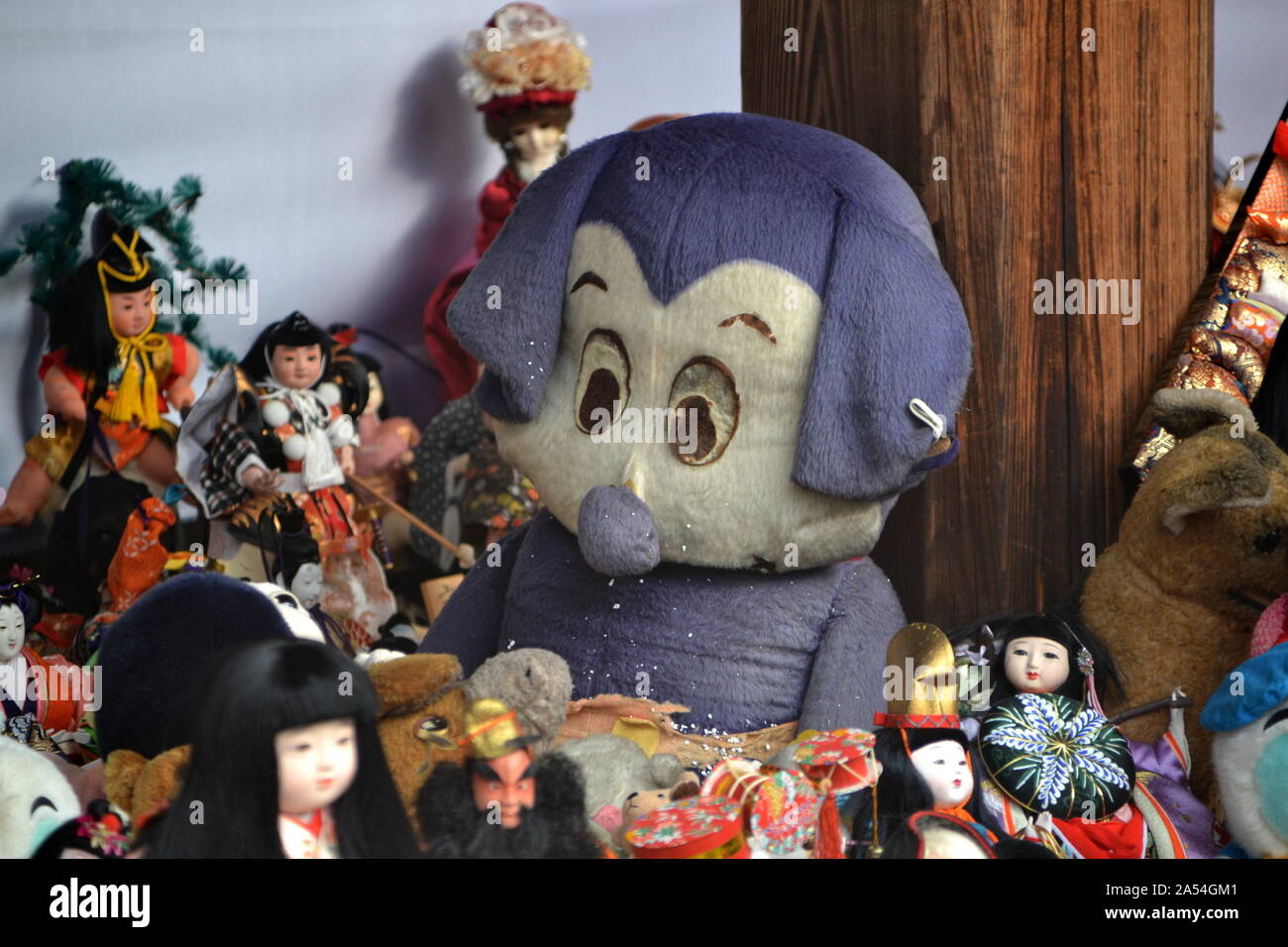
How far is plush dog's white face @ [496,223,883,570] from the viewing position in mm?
1721

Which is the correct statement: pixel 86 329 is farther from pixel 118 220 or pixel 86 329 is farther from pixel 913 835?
pixel 913 835

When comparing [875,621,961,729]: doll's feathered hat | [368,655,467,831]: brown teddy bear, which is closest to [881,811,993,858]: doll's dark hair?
[875,621,961,729]: doll's feathered hat

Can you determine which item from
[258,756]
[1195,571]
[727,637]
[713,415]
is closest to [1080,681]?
[1195,571]

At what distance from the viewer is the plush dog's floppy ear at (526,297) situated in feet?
5.95

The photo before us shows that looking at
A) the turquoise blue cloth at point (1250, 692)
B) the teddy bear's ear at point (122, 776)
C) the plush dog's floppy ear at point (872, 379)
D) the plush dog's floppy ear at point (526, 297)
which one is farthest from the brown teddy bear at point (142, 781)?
the turquoise blue cloth at point (1250, 692)

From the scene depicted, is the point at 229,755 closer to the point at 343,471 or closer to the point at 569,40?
the point at 343,471

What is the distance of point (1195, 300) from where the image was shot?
212 centimetres

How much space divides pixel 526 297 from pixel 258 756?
788mm

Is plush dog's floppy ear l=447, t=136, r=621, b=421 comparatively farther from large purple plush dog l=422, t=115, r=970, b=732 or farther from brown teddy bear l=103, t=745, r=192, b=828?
brown teddy bear l=103, t=745, r=192, b=828

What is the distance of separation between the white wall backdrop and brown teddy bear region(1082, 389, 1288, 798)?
194cm

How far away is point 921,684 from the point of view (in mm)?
1507

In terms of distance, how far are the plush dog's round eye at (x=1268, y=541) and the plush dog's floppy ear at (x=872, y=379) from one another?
396mm

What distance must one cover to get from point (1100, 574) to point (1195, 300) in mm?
479

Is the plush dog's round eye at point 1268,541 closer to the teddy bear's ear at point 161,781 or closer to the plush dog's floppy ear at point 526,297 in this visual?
the plush dog's floppy ear at point 526,297
